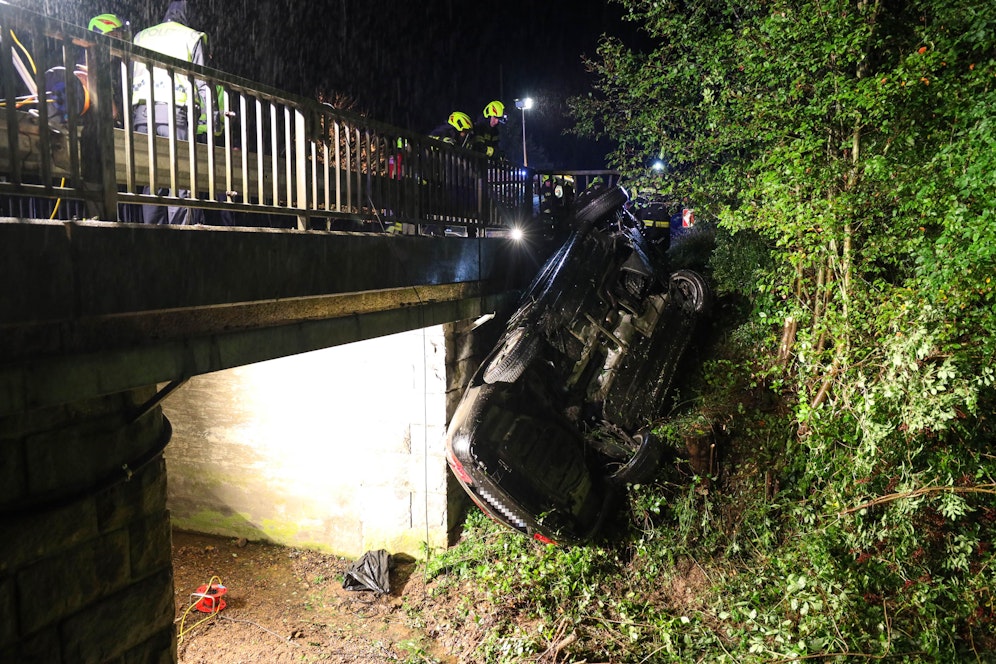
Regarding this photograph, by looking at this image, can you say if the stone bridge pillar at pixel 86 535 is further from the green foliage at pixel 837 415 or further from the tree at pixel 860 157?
the tree at pixel 860 157

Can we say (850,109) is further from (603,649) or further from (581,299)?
(603,649)

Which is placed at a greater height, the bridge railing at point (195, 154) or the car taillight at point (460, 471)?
the bridge railing at point (195, 154)

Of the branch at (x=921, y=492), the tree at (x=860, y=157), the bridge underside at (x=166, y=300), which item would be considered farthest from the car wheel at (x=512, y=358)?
the branch at (x=921, y=492)

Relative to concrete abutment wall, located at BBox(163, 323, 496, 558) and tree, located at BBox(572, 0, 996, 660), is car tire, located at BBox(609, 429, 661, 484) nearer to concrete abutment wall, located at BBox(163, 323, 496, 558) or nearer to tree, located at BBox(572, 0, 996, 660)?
tree, located at BBox(572, 0, 996, 660)

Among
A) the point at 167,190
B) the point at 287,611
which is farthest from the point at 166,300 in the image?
the point at 287,611

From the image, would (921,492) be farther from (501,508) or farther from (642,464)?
(501,508)

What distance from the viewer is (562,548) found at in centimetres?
693

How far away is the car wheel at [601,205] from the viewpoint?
26.6ft

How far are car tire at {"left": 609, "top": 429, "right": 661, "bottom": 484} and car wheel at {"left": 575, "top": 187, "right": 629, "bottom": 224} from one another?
292 cm

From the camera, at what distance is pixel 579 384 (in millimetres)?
7348

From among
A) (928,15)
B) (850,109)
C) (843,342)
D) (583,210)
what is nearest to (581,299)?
(583,210)

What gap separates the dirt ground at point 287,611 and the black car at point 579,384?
6.38ft

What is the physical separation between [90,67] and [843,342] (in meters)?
6.28

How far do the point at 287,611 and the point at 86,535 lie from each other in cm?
427
